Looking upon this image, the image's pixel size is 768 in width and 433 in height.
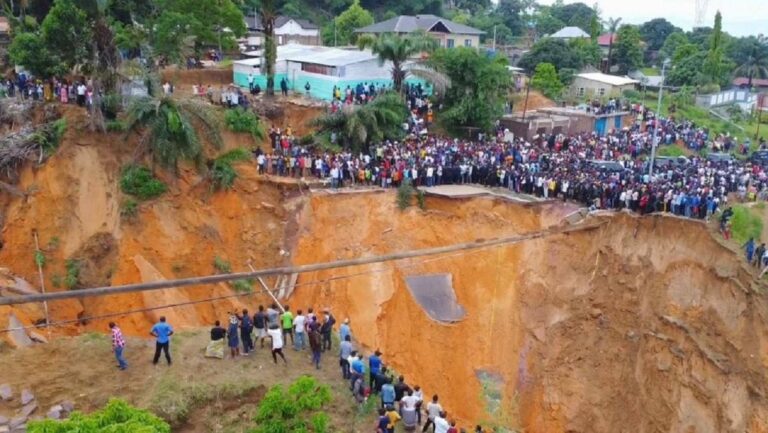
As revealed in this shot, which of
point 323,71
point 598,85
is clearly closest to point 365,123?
point 323,71

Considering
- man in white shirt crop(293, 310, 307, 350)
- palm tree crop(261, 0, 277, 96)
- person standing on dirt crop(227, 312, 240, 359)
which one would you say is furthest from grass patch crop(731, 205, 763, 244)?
palm tree crop(261, 0, 277, 96)

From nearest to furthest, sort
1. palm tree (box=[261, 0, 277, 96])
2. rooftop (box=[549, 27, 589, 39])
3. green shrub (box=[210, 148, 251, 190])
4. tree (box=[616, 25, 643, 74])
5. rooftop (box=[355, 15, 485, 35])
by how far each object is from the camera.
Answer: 1. green shrub (box=[210, 148, 251, 190])
2. palm tree (box=[261, 0, 277, 96])
3. rooftop (box=[355, 15, 485, 35])
4. tree (box=[616, 25, 643, 74])
5. rooftop (box=[549, 27, 589, 39])

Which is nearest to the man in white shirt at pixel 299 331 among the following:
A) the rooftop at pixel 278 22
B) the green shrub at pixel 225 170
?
the green shrub at pixel 225 170

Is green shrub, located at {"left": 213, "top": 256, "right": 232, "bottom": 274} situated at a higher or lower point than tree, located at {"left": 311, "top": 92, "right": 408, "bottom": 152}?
lower

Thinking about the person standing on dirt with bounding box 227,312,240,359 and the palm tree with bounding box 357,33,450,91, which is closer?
the person standing on dirt with bounding box 227,312,240,359

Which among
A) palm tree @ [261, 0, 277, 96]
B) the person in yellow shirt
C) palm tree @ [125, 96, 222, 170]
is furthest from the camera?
palm tree @ [261, 0, 277, 96]

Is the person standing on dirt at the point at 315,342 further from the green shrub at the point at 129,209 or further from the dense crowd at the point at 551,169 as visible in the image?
the green shrub at the point at 129,209

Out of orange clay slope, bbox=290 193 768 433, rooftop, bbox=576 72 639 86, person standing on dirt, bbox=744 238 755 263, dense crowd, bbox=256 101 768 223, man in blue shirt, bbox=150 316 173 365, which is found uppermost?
rooftop, bbox=576 72 639 86

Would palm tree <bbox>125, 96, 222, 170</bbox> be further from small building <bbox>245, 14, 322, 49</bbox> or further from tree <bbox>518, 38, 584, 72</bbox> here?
tree <bbox>518, 38, 584, 72</bbox>
